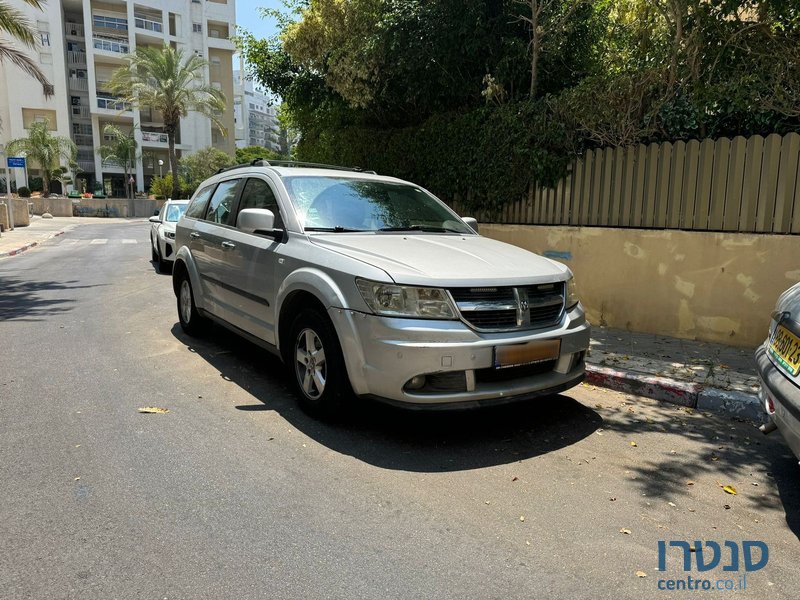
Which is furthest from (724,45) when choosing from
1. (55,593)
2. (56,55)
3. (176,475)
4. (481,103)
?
(56,55)

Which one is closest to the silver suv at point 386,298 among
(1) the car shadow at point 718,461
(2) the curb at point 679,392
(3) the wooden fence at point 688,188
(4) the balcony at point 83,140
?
(1) the car shadow at point 718,461

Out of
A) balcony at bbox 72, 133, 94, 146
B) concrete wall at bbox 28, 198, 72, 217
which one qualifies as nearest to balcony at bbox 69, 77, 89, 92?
balcony at bbox 72, 133, 94, 146

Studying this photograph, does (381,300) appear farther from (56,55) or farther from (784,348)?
(56,55)

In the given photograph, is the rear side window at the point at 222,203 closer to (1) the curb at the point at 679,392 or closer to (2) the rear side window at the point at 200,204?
(2) the rear side window at the point at 200,204

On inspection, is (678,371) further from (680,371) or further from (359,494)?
(359,494)

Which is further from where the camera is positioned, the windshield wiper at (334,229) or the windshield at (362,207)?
the windshield at (362,207)

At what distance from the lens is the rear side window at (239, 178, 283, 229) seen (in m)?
4.85

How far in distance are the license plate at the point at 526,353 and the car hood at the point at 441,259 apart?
42cm

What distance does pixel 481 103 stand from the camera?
9.20 metres

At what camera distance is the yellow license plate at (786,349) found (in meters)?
2.97

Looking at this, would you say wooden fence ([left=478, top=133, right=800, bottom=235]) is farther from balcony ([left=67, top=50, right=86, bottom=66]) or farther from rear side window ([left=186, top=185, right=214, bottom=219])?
balcony ([left=67, top=50, right=86, bottom=66])

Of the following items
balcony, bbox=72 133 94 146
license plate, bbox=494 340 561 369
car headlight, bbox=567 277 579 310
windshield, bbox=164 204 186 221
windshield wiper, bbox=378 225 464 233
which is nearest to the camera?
license plate, bbox=494 340 561 369

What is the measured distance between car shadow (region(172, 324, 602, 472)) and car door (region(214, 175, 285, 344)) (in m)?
0.58

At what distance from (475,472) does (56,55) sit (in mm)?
64551
